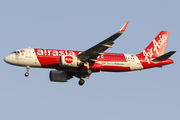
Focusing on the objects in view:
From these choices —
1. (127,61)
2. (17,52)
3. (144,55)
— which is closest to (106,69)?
(127,61)

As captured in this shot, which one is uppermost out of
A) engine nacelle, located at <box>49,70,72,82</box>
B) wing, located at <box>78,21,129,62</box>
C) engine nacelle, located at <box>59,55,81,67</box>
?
wing, located at <box>78,21,129,62</box>

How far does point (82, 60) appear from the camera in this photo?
52.8 metres

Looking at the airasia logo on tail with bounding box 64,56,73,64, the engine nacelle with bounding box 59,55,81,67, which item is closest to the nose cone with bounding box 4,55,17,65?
the engine nacelle with bounding box 59,55,81,67

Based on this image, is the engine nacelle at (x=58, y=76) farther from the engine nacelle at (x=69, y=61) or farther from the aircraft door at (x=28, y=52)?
the aircraft door at (x=28, y=52)

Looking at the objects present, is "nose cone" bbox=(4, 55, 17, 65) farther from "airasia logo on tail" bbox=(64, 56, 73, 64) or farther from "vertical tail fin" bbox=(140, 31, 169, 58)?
"vertical tail fin" bbox=(140, 31, 169, 58)

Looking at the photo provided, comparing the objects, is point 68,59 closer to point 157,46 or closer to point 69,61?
point 69,61

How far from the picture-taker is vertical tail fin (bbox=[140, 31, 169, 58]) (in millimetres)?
59156

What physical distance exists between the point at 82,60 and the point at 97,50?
272cm

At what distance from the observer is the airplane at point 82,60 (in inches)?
2040

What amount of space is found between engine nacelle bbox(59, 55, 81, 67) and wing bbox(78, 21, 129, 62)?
82cm

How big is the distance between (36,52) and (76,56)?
561cm

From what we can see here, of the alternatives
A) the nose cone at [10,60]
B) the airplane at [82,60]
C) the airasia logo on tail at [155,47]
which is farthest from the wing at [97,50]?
the airasia logo on tail at [155,47]

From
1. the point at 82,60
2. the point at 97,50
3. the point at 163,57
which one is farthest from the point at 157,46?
the point at 82,60

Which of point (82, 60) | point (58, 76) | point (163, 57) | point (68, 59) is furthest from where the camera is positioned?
point (58, 76)
